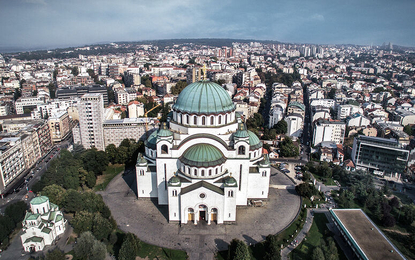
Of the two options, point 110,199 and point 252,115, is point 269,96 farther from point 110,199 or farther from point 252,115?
point 110,199

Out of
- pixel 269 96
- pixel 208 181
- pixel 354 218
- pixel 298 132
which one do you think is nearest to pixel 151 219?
pixel 208 181

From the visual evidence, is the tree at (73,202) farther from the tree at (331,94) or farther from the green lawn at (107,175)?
the tree at (331,94)

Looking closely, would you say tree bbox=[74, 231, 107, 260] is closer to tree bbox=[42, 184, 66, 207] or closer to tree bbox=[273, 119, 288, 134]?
tree bbox=[42, 184, 66, 207]

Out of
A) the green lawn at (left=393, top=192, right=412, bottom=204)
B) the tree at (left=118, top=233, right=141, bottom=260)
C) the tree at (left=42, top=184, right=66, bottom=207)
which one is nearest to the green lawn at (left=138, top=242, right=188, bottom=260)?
the tree at (left=118, top=233, right=141, bottom=260)

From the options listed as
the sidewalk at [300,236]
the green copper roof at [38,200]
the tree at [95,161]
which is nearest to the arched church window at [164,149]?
the green copper roof at [38,200]

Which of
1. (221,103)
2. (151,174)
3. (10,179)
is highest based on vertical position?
(221,103)

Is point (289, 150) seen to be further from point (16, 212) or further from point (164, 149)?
point (16, 212)

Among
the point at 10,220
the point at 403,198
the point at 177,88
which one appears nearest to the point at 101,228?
the point at 10,220
